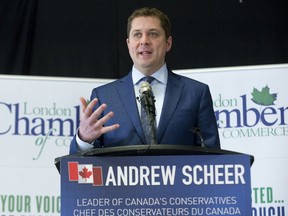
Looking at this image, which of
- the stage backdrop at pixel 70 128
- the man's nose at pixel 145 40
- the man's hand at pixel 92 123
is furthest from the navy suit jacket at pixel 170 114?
the stage backdrop at pixel 70 128

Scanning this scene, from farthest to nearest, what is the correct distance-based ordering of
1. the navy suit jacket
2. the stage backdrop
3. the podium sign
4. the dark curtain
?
1. the dark curtain
2. the stage backdrop
3. the navy suit jacket
4. the podium sign

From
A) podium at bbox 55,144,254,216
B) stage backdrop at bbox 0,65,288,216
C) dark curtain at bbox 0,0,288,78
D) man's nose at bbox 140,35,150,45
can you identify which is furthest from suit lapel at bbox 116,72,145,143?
dark curtain at bbox 0,0,288,78

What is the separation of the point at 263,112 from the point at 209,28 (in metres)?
0.88

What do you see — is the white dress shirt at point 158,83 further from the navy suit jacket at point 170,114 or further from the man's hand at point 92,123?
the man's hand at point 92,123

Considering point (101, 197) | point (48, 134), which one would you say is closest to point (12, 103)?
point (48, 134)

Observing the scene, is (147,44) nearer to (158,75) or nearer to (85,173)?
(158,75)

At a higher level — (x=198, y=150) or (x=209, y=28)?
(x=209, y=28)

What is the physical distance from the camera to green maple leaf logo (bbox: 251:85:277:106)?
405 centimetres

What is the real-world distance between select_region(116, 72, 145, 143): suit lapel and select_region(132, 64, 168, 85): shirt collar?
0.08ft

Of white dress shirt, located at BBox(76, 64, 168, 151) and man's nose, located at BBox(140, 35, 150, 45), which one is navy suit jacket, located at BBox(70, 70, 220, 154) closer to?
white dress shirt, located at BBox(76, 64, 168, 151)

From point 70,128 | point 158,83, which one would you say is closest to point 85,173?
point 158,83

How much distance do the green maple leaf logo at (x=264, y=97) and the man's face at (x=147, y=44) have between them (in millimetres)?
1566

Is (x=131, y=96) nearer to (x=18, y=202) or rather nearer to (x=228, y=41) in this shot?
(x=18, y=202)

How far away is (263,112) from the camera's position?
13.3 feet
